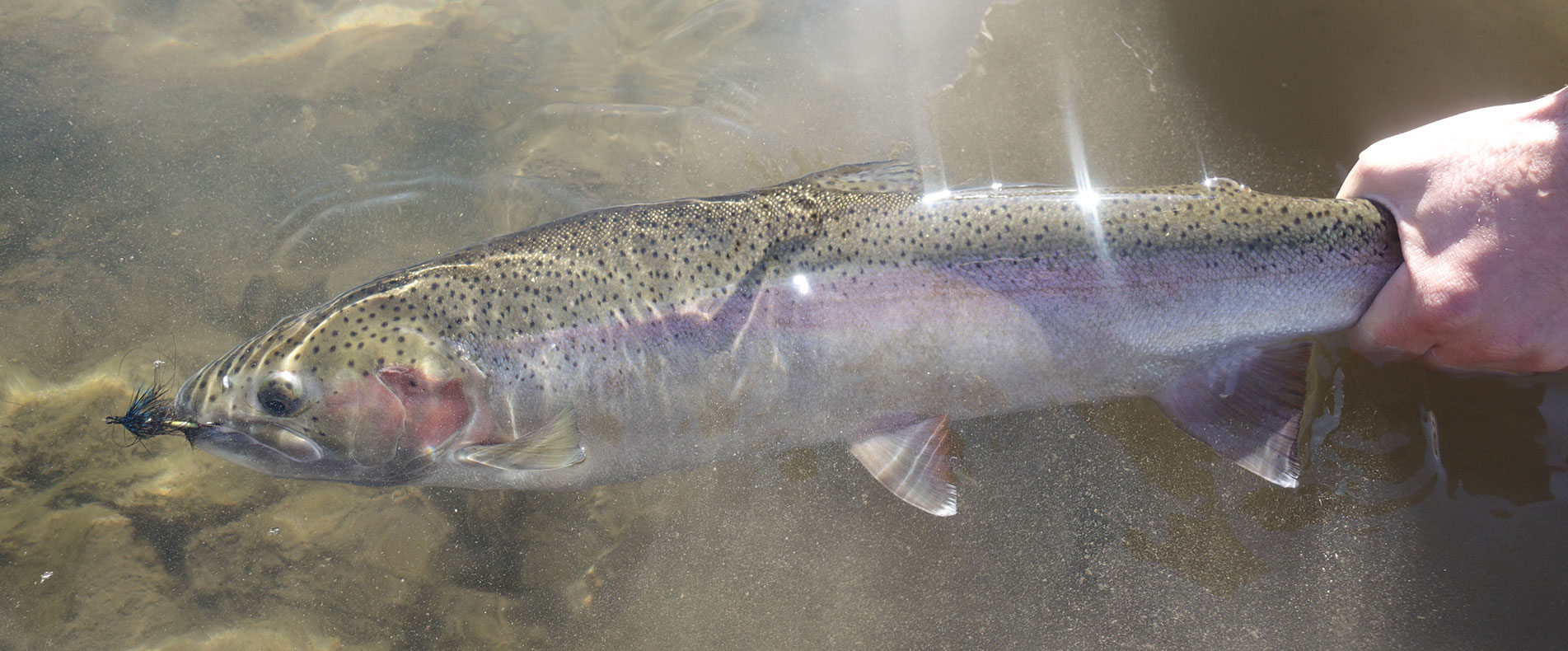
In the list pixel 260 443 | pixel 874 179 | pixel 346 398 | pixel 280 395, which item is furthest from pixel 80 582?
pixel 874 179

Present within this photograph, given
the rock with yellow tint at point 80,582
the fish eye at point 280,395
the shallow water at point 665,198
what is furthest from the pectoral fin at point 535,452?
the rock with yellow tint at point 80,582

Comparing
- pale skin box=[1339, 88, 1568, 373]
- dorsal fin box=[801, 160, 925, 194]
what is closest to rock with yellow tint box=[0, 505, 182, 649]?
dorsal fin box=[801, 160, 925, 194]

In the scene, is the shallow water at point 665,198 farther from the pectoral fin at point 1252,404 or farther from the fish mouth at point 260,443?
the fish mouth at point 260,443

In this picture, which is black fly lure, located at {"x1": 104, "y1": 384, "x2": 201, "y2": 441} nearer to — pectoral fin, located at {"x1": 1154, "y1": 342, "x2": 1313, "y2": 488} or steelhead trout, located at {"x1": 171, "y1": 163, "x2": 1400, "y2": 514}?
steelhead trout, located at {"x1": 171, "y1": 163, "x2": 1400, "y2": 514}

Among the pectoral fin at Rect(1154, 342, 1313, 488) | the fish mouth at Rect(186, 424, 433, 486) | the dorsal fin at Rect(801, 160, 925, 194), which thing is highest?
the dorsal fin at Rect(801, 160, 925, 194)

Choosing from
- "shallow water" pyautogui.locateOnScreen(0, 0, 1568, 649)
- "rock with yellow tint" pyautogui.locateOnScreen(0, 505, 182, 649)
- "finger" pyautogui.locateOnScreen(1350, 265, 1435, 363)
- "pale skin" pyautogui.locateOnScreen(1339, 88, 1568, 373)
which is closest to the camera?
"pale skin" pyautogui.locateOnScreen(1339, 88, 1568, 373)

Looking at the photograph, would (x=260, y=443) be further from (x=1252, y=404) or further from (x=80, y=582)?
(x=1252, y=404)
